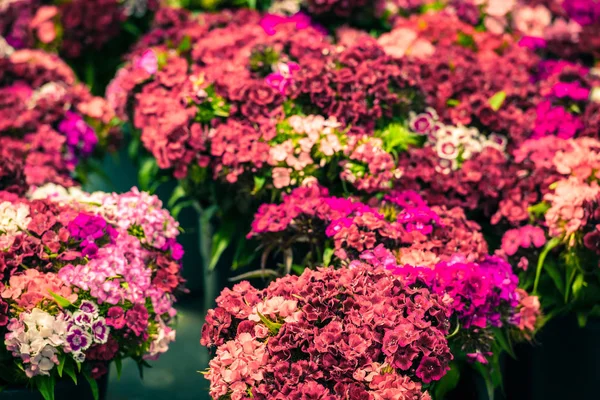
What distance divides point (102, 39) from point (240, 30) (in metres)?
1.23

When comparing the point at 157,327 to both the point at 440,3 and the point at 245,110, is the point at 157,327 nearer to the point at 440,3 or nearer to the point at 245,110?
the point at 245,110

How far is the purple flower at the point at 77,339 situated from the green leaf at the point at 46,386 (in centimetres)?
16

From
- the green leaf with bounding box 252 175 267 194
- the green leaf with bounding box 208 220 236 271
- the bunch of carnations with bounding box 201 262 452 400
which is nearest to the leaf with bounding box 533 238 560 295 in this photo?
the bunch of carnations with bounding box 201 262 452 400

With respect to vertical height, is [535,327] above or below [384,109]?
below

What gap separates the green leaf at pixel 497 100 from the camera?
4336 mm

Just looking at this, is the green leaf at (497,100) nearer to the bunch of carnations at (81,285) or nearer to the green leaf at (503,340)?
the green leaf at (503,340)

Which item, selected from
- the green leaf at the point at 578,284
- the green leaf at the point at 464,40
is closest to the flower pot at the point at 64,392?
the green leaf at the point at 578,284

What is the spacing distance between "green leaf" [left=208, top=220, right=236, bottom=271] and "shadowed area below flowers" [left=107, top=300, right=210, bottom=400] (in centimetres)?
34

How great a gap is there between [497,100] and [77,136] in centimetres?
222

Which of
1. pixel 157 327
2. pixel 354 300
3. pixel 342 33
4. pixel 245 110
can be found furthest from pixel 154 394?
pixel 342 33

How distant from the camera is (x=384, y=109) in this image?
417 cm

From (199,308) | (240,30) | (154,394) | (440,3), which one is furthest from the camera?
(440,3)

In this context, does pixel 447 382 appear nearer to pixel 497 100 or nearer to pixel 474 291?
pixel 474 291

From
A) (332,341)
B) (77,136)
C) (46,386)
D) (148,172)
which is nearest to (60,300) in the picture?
(46,386)
